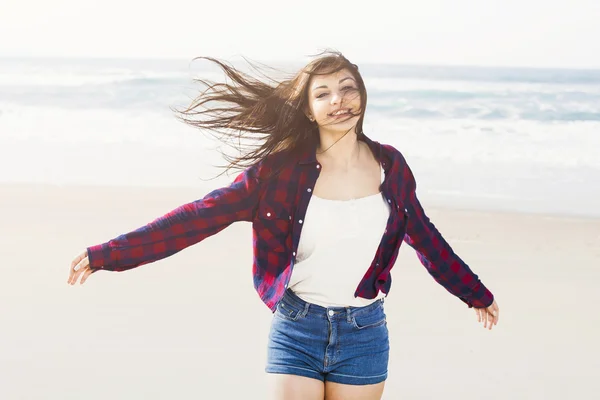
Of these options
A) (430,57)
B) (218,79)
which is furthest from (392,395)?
(430,57)

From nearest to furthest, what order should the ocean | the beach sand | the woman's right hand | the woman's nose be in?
the woman's right hand < the woman's nose < the beach sand < the ocean

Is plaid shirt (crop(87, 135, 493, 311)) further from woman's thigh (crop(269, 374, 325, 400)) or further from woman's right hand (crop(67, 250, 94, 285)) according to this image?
woman's thigh (crop(269, 374, 325, 400))

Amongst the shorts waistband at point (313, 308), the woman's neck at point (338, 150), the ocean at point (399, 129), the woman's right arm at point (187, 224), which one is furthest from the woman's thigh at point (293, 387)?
the ocean at point (399, 129)

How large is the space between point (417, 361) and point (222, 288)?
190 centimetres

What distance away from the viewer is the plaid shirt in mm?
3230

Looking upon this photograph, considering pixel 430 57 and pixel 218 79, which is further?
pixel 430 57

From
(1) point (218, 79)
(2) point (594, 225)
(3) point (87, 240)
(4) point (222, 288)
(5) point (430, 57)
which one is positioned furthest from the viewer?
(5) point (430, 57)

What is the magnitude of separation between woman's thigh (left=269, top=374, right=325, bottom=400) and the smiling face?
93cm

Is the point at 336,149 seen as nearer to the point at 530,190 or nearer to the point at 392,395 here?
the point at 392,395

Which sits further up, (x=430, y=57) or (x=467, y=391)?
(x=430, y=57)

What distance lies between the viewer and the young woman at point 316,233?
3.23 metres

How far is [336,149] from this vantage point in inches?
134

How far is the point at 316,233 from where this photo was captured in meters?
3.22

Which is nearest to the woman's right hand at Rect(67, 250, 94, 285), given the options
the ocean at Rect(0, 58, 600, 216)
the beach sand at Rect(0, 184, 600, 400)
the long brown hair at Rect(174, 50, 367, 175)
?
the long brown hair at Rect(174, 50, 367, 175)
